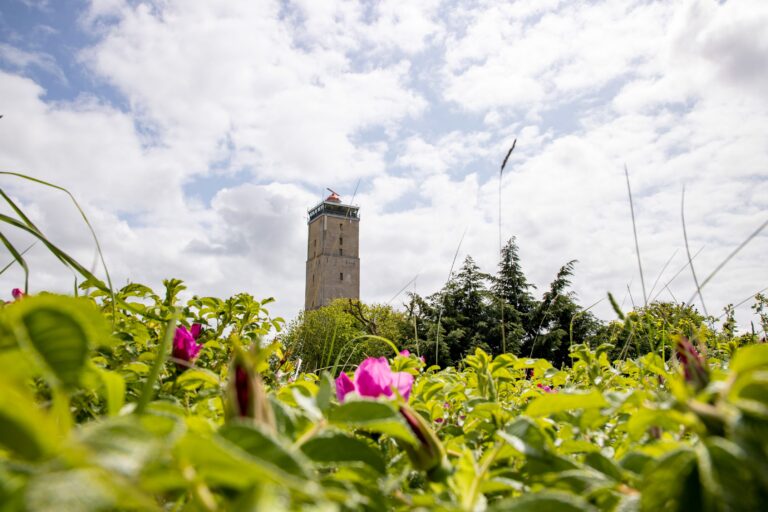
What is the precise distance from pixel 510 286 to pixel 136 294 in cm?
2720

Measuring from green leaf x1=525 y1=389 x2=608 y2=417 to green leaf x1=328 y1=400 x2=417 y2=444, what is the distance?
0.14 metres

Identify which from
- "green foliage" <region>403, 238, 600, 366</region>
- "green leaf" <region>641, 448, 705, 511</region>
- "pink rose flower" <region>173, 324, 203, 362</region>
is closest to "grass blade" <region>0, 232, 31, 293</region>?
"pink rose flower" <region>173, 324, 203, 362</region>

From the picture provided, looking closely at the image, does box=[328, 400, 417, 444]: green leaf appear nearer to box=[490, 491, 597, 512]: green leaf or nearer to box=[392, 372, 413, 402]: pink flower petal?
box=[490, 491, 597, 512]: green leaf

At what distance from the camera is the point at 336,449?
1.65 ft

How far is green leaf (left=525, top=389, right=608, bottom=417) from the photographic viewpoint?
1.73ft

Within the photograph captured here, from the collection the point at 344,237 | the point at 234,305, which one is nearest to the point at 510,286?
the point at 234,305

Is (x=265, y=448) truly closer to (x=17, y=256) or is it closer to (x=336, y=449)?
(x=336, y=449)

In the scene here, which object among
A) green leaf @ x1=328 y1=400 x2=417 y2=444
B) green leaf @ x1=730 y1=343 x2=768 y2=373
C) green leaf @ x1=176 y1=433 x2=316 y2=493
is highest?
green leaf @ x1=730 y1=343 x2=768 y2=373

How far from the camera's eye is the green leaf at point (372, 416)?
0.48 m

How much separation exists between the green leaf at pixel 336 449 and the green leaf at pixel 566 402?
18 centimetres

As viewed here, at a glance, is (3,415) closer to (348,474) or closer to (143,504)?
(143,504)

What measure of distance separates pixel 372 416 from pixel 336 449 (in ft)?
0.15

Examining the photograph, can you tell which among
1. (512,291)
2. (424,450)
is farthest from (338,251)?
(424,450)

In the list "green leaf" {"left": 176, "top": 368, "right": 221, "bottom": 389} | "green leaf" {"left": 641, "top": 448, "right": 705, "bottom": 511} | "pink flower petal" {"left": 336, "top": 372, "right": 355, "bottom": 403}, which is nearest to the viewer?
"green leaf" {"left": 641, "top": 448, "right": 705, "bottom": 511}
